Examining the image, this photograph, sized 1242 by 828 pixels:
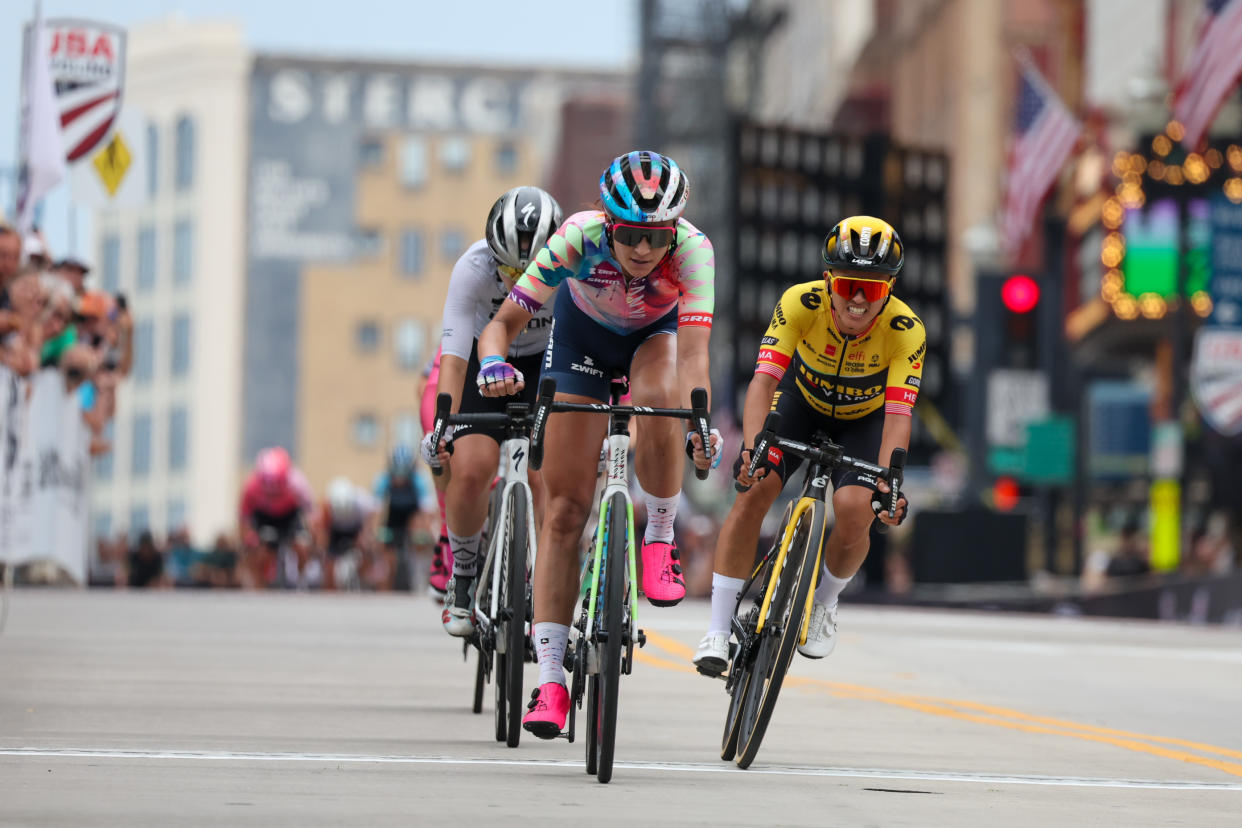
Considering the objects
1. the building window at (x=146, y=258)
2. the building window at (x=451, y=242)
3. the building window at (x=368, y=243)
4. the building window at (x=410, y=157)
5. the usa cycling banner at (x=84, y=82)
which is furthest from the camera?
the building window at (x=146, y=258)

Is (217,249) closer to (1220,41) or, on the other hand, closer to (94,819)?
(1220,41)

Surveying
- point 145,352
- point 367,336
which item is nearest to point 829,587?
point 367,336

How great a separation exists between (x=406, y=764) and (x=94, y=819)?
70.1 inches

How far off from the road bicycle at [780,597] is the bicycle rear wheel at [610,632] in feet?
2.38

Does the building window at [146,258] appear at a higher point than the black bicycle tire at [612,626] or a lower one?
higher

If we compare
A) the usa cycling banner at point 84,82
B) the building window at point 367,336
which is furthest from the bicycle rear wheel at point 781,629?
the building window at point 367,336

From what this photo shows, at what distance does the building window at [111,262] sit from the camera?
144750 millimetres

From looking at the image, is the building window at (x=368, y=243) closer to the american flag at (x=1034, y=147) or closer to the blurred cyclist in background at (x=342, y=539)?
the american flag at (x=1034, y=147)

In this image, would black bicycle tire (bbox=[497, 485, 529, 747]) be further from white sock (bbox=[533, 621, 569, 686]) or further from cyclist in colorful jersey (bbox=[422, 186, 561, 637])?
cyclist in colorful jersey (bbox=[422, 186, 561, 637])

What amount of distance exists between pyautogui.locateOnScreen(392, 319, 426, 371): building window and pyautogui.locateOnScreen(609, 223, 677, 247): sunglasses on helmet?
12036 centimetres

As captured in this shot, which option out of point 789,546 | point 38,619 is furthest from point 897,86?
point 789,546

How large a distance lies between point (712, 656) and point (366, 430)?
12097 centimetres

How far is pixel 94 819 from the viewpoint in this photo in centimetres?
647

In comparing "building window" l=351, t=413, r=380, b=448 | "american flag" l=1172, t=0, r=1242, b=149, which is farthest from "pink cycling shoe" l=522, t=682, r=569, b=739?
"building window" l=351, t=413, r=380, b=448
